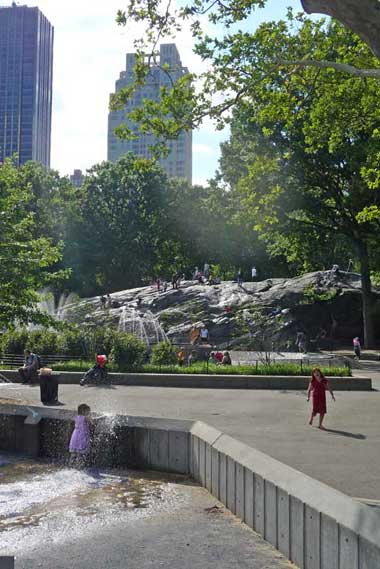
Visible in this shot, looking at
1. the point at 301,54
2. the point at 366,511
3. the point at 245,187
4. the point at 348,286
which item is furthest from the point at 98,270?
the point at 366,511

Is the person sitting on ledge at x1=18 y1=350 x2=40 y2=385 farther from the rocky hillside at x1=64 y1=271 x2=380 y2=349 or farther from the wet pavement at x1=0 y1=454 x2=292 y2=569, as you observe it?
the rocky hillside at x1=64 y1=271 x2=380 y2=349

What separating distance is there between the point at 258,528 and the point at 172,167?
539 ft

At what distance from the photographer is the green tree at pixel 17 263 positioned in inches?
619

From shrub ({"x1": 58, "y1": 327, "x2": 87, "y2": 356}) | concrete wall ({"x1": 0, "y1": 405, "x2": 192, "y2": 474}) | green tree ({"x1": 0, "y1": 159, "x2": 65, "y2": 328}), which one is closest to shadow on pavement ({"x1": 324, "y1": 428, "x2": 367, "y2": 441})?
concrete wall ({"x1": 0, "y1": 405, "x2": 192, "y2": 474})

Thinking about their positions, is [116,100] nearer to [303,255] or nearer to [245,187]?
[245,187]

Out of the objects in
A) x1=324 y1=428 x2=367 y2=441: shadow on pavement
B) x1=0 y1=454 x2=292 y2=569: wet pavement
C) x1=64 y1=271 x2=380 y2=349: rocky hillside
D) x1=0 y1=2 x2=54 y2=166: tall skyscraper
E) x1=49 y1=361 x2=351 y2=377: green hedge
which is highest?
x1=0 y1=2 x2=54 y2=166: tall skyscraper

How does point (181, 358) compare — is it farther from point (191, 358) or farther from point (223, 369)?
point (223, 369)

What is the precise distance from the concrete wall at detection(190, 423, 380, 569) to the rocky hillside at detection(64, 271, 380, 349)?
26.2 m

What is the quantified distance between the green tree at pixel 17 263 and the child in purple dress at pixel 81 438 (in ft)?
19.4

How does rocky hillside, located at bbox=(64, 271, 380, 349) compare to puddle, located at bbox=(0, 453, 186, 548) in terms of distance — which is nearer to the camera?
puddle, located at bbox=(0, 453, 186, 548)

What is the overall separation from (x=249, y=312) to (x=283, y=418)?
23091 millimetres

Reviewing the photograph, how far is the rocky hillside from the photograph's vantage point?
35.6m

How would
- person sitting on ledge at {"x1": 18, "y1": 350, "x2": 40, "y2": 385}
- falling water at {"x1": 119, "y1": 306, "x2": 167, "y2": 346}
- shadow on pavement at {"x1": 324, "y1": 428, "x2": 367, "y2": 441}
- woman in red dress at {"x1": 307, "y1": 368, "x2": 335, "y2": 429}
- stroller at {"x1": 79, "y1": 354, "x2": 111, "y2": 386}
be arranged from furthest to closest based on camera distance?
1. falling water at {"x1": 119, "y1": 306, "x2": 167, "y2": 346}
2. person sitting on ledge at {"x1": 18, "y1": 350, "x2": 40, "y2": 385}
3. stroller at {"x1": 79, "y1": 354, "x2": 111, "y2": 386}
4. woman in red dress at {"x1": 307, "y1": 368, "x2": 335, "y2": 429}
5. shadow on pavement at {"x1": 324, "y1": 428, "x2": 367, "y2": 441}

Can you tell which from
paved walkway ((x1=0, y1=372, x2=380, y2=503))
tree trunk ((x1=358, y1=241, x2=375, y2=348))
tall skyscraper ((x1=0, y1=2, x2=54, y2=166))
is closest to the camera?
paved walkway ((x1=0, y1=372, x2=380, y2=503))
